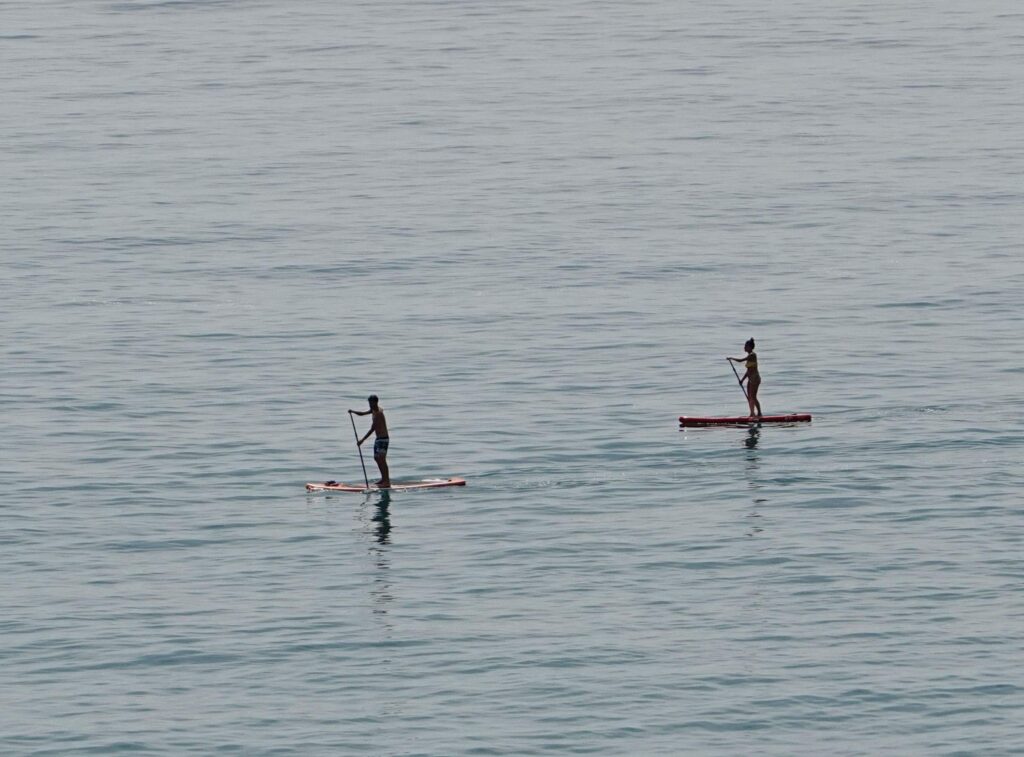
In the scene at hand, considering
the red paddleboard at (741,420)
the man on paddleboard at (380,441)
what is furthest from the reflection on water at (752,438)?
the man on paddleboard at (380,441)

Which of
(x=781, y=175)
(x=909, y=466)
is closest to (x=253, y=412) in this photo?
(x=909, y=466)

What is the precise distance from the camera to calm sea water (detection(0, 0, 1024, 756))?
133ft

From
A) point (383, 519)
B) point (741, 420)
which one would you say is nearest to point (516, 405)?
point (741, 420)

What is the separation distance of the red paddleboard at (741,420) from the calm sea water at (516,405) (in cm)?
44

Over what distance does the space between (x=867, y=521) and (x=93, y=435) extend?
2332 centimetres

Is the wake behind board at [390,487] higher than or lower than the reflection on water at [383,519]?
higher

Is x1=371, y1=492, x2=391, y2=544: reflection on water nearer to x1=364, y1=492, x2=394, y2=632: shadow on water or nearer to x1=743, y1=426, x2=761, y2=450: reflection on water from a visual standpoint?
x1=364, y1=492, x2=394, y2=632: shadow on water

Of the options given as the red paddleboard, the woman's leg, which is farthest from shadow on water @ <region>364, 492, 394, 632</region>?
the woman's leg

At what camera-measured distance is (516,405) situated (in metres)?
64.1

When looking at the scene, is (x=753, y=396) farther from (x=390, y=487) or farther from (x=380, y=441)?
(x=380, y=441)

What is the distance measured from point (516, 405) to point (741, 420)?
7393 mm

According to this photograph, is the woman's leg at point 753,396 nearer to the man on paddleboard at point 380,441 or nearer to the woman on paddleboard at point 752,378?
the woman on paddleboard at point 752,378

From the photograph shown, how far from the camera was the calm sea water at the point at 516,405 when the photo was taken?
40406 millimetres

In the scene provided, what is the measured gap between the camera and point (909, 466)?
56.1 metres
